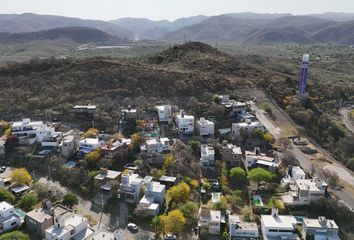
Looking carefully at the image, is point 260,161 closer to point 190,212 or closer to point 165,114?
point 190,212

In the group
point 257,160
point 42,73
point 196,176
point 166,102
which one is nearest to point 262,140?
point 257,160

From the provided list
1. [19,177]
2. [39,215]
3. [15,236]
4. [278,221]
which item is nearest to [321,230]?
[278,221]

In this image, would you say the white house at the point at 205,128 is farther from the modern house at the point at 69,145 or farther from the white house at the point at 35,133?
the white house at the point at 35,133

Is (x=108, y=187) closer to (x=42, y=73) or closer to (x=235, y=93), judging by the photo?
(x=235, y=93)

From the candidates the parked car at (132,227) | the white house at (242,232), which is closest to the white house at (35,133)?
the parked car at (132,227)

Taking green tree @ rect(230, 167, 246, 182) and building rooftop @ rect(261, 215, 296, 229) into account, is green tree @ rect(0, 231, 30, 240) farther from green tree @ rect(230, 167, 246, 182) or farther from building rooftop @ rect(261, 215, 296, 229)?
green tree @ rect(230, 167, 246, 182)

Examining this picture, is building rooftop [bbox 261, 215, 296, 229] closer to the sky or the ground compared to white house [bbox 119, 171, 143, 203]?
closer to the ground

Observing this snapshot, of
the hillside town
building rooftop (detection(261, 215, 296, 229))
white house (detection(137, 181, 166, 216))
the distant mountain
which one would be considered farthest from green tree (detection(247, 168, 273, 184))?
the distant mountain
